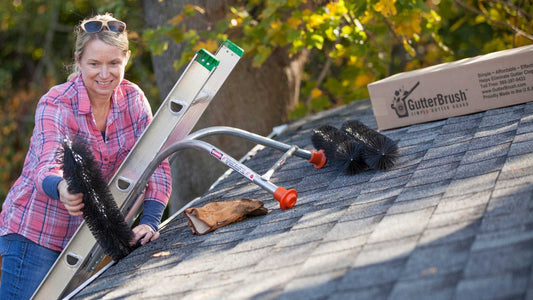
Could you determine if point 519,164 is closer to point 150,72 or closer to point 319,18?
point 319,18

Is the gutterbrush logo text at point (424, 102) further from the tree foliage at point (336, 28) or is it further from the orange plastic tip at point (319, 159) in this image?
the tree foliage at point (336, 28)

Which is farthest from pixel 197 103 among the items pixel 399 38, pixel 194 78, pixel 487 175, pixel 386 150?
pixel 399 38

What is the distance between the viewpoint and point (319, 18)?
5953mm

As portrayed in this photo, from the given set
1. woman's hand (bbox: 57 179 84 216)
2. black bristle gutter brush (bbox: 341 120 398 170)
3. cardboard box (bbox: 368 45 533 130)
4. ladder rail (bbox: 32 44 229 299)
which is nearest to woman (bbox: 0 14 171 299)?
A: ladder rail (bbox: 32 44 229 299)

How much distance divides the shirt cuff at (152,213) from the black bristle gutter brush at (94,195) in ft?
0.97

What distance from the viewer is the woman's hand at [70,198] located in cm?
271

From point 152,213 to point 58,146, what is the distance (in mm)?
555

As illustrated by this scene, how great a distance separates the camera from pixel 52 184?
2846 millimetres

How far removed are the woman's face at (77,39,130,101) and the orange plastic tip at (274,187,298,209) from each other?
1.04 m

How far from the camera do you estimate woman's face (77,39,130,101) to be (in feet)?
10.6

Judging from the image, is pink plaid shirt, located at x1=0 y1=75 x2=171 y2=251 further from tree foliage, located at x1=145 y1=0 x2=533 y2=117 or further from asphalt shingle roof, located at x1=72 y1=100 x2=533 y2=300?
tree foliage, located at x1=145 y1=0 x2=533 y2=117

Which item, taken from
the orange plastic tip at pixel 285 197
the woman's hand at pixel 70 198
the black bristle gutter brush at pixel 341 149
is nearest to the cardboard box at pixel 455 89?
the black bristle gutter brush at pixel 341 149

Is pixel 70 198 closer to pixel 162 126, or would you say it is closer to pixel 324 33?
pixel 162 126

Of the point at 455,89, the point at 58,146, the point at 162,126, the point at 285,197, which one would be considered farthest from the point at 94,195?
the point at 455,89
